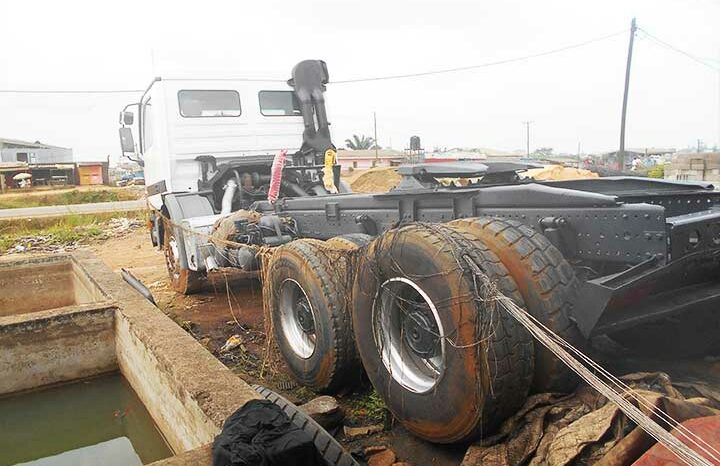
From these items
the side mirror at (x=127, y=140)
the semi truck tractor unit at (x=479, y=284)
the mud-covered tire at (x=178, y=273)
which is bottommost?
the mud-covered tire at (x=178, y=273)

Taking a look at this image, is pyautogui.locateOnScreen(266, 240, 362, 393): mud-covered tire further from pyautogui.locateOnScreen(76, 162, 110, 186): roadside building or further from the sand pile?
pyautogui.locateOnScreen(76, 162, 110, 186): roadside building

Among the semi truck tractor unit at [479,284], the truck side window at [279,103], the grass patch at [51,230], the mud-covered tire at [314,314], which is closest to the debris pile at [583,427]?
the semi truck tractor unit at [479,284]

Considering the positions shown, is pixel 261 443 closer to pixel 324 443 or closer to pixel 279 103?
pixel 324 443

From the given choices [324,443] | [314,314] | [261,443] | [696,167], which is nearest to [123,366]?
[314,314]

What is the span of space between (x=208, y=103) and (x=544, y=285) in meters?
5.85

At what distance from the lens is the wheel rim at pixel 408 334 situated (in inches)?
112

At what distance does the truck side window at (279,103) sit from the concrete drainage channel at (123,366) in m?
3.04

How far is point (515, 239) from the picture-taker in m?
2.63

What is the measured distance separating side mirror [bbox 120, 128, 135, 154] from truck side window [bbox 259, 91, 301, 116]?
241 centimetres

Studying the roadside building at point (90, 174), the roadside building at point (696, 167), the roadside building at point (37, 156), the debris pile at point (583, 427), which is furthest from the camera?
the roadside building at point (37, 156)

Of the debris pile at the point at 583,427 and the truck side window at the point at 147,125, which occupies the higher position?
the truck side window at the point at 147,125

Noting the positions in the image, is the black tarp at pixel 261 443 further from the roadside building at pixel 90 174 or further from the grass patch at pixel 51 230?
the roadside building at pixel 90 174

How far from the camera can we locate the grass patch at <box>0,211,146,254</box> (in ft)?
49.4

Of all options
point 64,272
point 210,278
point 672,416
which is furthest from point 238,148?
point 672,416
